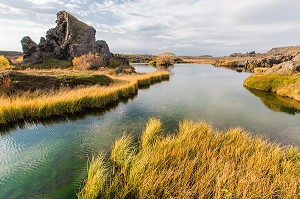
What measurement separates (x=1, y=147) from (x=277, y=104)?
2628 centimetres

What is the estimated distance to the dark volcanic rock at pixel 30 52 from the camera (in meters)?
55.7

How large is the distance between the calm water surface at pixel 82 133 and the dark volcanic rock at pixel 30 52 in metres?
45.5

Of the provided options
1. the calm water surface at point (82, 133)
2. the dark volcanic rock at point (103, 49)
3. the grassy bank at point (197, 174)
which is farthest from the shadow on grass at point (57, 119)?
the dark volcanic rock at point (103, 49)

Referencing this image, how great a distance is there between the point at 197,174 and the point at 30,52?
64639 mm

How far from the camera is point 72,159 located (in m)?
9.61

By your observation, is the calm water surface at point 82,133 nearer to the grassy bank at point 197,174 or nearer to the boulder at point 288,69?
→ the grassy bank at point 197,174

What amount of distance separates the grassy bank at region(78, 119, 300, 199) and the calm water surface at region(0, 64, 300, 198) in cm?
168

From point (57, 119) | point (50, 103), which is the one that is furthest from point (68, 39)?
point (57, 119)

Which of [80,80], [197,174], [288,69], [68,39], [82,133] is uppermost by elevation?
[68,39]

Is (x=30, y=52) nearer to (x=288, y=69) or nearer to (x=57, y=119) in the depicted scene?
(x=57, y=119)

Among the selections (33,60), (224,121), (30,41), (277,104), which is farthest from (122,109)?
(30,41)

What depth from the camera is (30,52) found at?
190 ft

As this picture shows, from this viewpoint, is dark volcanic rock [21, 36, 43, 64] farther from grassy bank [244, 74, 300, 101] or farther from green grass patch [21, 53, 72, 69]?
grassy bank [244, 74, 300, 101]

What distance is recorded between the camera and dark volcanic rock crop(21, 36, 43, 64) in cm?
5569
